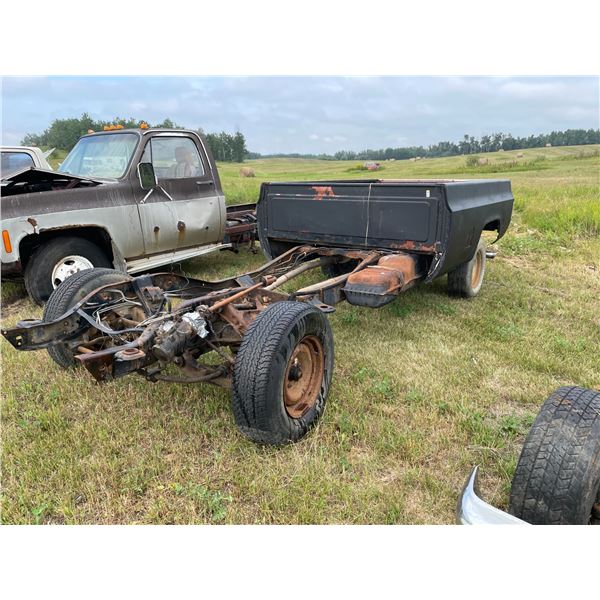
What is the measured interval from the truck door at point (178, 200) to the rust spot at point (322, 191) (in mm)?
2086

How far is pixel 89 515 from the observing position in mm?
2588

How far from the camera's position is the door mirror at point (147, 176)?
239 inches

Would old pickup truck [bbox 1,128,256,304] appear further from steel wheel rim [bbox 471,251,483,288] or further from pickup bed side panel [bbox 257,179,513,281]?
steel wheel rim [bbox 471,251,483,288]

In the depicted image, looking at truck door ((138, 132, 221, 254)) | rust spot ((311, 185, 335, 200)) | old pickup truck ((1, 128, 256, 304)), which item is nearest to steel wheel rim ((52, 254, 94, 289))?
old pickup truck ((1, 128, 256, 304))

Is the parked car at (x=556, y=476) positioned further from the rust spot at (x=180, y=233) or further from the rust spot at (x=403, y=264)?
the rust spot at (x=180, y=233)

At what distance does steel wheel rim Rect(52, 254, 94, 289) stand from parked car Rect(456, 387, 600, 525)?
4758 millimetres

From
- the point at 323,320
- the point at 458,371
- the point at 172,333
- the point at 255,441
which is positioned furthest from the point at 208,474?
the point at 458,371

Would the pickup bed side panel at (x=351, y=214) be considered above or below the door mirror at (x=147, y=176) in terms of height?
below

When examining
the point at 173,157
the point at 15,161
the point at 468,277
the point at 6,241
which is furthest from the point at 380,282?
the point at 15,161

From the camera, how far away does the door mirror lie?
6.07m

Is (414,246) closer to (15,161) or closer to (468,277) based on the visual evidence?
(468,277)

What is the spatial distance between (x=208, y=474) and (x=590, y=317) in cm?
449

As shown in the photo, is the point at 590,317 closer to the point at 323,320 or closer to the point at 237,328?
the point at 323,320

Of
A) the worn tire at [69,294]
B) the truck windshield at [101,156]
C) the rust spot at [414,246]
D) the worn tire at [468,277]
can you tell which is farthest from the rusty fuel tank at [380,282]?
the truck windshield at [101,156]
